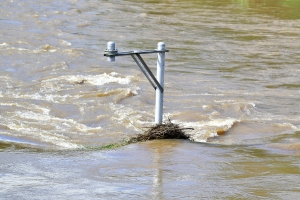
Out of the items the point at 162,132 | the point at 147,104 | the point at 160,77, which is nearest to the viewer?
the point at 160,77

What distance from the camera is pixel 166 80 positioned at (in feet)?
46.3

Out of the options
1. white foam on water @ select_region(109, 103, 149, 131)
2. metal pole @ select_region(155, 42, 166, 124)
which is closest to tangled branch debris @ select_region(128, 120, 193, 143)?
metal pole @ select_region(155, 42, 166, 124)

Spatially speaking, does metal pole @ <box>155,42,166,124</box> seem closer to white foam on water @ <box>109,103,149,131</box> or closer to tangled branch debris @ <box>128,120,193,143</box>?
tangled branch debris @ <box>128,120,193,143</box>

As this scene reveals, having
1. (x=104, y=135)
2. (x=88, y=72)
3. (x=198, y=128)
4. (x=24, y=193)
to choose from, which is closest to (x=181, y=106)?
(x=198, y=128)

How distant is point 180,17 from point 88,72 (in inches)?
A: 495

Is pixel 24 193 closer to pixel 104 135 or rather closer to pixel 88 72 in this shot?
pixel 104 135

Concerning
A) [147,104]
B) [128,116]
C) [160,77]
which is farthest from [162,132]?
[147,104]

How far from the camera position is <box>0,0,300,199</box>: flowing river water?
5602mm

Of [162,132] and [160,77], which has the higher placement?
[160,77]

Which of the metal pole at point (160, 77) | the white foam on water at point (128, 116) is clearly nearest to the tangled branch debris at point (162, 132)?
the metal pole at point (160, 77)

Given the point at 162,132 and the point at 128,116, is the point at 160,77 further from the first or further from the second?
the point at 128,116

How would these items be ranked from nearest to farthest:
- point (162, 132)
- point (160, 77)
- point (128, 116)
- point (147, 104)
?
point (160, 77) < point (162, 132) < point (128, 116) < point (147, 104)

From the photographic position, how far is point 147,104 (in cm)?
1197

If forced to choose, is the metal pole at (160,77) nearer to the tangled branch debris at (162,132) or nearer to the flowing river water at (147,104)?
the tangled branch debris at (162,132)
